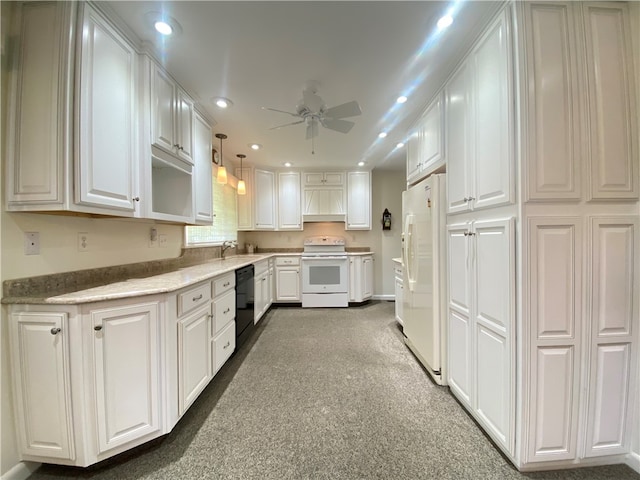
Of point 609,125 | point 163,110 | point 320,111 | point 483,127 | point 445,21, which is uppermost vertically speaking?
point 445,21

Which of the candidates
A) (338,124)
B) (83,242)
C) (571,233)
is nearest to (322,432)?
(571,233)

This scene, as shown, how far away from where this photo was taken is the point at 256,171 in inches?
173

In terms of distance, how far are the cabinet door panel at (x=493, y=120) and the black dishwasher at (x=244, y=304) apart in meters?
2.21

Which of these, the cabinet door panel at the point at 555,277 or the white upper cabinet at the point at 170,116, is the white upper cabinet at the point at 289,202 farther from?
the cabinet door panel at the point at 555,277

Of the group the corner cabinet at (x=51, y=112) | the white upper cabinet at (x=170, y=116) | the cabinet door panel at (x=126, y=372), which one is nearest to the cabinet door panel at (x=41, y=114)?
the corner cabinet at (x=51, y=112)

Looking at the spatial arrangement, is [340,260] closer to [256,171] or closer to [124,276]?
[256,171]

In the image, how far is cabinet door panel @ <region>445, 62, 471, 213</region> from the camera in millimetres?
1620

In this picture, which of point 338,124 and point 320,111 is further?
point 338,124

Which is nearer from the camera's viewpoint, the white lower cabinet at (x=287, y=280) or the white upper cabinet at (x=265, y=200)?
the white lower cabinet at (x=287, y=280)

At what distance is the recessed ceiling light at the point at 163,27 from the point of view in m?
1.42

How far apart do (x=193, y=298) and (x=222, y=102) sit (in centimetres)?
179

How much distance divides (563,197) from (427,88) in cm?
142

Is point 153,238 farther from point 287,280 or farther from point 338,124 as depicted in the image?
point 287,280

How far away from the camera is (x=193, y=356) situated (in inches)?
64.7
